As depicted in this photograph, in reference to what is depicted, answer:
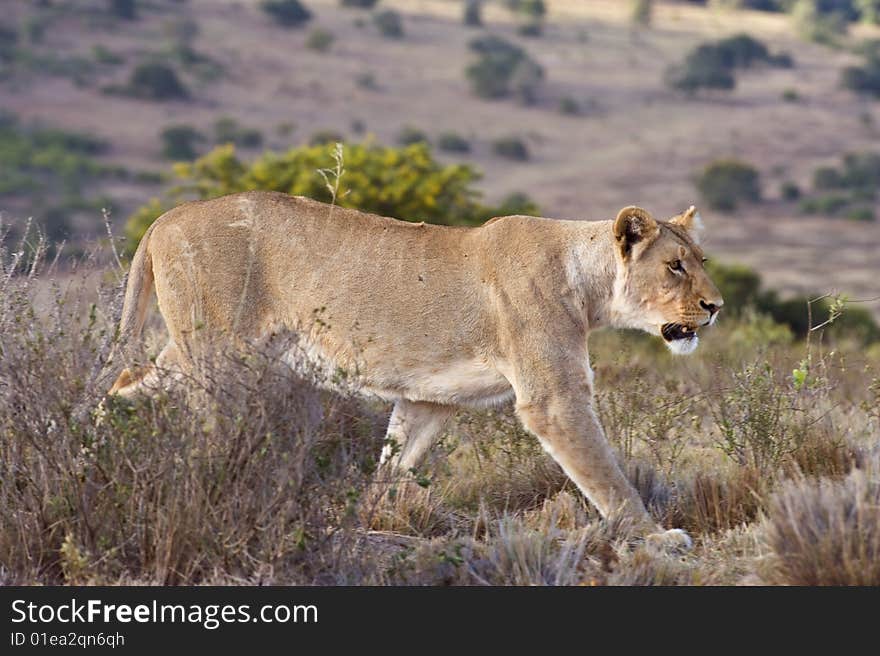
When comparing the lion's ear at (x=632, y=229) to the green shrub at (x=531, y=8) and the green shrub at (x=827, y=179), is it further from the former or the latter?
the green shrub at (x=531, y=8)

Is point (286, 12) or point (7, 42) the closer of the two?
point (7, 42)

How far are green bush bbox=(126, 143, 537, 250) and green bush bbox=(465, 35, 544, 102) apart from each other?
33632 millimetres

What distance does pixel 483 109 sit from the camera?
52.0 m

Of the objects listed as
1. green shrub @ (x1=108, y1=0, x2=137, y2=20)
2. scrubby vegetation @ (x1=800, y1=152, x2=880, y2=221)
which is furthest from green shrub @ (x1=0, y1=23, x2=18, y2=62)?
scrubby vegetation @ (x1=800, y1=152, x2=880, y2=221)

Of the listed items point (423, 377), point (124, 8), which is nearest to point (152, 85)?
point (124, 8)

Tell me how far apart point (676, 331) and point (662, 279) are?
0.31 meters

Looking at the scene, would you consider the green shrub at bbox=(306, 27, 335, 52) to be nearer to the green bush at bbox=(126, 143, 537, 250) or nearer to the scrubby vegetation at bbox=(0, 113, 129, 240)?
the scrubby vegetation at bbox=(0, 113, 129, 240)

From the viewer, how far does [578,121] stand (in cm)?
5112

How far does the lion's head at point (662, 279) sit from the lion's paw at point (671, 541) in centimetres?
108

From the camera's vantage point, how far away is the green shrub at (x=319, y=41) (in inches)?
2233

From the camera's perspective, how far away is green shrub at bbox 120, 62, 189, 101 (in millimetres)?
48812

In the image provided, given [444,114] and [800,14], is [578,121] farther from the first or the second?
[800,14]

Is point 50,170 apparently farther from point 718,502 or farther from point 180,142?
point 718,502

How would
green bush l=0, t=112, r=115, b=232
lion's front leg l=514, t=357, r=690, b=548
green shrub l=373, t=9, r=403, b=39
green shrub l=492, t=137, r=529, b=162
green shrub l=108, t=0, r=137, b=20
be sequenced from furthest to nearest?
1. green shrub l=373, t=9, r=403, b=39
2. green shrub l=108, t=0, r=137, b=20
3. green shrub l=492, t=137, r=529, b=162
4. green bush l=0, t=112, r=115, b=232
5. lion's front leg l=514, t=357, r=690, b=548
